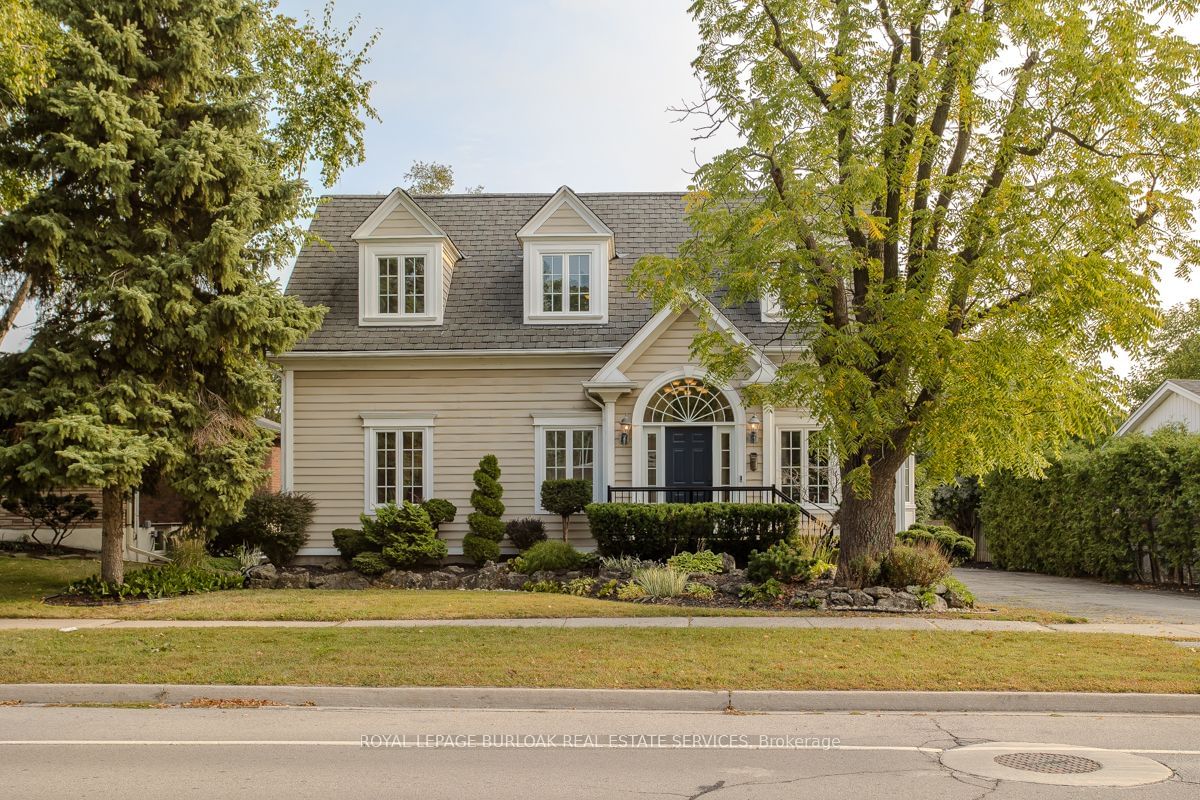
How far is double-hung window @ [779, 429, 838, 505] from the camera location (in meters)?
19.8

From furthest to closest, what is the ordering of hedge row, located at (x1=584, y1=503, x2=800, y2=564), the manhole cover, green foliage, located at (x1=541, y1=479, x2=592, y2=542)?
green foliage, located at (x1=541, y1=479, x2=592, y2=542) < hedge row, located at (x1=584, y1=503, x2=800, y2=564) < the manhole cover

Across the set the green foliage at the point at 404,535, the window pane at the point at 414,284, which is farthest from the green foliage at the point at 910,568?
the window pane at the point at 414,284

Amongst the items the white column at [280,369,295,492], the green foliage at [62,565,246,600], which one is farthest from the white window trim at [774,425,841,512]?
the green foliage at [62,565,246,600]

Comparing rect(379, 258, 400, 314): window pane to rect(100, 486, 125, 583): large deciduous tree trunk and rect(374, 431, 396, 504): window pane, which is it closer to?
rect(374, 431, 396, 504): window pane

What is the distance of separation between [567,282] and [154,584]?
9.89m

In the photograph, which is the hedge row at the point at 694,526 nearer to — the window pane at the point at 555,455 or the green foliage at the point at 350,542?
the window pane at the point at 555,455

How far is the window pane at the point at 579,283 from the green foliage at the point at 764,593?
8318mm

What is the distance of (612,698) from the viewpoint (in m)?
8.69

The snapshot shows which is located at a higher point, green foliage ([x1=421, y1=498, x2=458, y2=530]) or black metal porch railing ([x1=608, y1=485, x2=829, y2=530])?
black metal porch railing ([x1=608, y1=485, x2=829, y2=530])

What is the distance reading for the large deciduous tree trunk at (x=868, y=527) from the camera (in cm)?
1430

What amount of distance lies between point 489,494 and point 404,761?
41.6ft

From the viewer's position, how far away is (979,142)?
13.4 metres

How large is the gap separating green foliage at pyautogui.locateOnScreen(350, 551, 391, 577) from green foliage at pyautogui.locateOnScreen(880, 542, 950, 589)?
9252mm

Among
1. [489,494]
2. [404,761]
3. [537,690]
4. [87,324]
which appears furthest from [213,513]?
[404,761]
